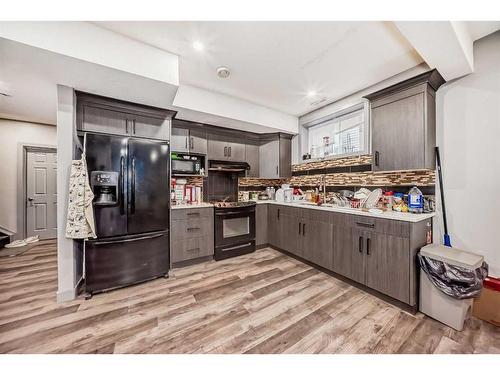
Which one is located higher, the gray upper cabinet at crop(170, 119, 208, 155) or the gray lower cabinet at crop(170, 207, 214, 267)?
the gray upper cabinet at crop(170, 119, 208, 155)

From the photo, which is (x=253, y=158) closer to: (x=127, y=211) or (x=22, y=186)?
(x=127, y=211)

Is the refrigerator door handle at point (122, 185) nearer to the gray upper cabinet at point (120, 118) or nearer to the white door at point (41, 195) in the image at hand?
the gray upper cabinet at point (120, 118)

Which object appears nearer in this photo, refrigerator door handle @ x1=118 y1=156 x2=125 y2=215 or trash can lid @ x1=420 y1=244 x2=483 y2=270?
trash can lid @ x1=420 y1=244 x2=483 y2=270

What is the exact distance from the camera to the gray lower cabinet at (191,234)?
281 centimetres

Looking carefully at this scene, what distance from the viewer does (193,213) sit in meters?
2.96

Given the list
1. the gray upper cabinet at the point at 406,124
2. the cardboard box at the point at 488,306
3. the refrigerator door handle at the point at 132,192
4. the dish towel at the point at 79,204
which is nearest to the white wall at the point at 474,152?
the gray upper cabinet at the point at 406,124

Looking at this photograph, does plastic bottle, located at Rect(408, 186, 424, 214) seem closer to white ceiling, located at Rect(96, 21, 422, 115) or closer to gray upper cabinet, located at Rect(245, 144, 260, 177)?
white ceiling, located at Rect(96, 21, 422, 115)

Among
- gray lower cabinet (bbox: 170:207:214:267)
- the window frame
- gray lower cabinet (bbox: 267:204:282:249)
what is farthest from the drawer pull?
gray lower cabinet (bbox: 170:207:214:267)

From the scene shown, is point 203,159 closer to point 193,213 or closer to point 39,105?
point 193,213

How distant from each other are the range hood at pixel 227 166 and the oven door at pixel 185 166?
0.30 metres

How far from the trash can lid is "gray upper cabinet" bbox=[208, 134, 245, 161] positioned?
9.85 ft

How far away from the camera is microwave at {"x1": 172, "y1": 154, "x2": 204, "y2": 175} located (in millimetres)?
3068
